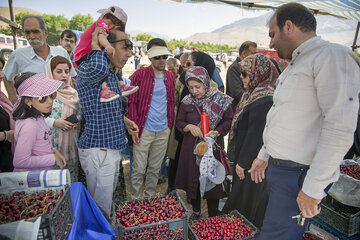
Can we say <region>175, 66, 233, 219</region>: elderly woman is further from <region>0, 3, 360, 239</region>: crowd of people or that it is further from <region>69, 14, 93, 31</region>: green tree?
<region>69, 14, 93, 31</region>: green tree

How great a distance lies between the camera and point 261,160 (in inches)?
74.2

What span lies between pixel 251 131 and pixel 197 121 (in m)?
0.75

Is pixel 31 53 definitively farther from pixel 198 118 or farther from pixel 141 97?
pixel 198 118

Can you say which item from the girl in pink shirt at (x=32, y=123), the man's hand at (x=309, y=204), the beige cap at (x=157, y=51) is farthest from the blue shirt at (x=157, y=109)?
the man's hand at (x=309, y=204)

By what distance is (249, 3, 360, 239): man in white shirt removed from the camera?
1.14 meters

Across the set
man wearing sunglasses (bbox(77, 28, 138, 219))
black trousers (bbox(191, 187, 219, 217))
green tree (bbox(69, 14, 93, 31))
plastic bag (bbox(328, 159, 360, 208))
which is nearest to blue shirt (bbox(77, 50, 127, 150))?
man wearing sunglasses (bbox(77, 28, 138, 219))

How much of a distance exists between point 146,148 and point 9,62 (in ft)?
7.56

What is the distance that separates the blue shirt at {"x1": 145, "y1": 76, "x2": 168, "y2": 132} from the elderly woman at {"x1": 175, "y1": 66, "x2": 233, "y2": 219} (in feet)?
1.14

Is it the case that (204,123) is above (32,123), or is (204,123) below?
below

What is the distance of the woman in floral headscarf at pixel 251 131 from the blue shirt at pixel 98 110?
4.14 feet

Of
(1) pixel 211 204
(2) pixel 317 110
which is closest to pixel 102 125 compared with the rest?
(1) pixel 211 204

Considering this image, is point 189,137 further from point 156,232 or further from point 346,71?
point 346,71

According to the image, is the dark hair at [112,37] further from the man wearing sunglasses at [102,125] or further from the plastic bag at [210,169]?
the plastic bag at [210,169]

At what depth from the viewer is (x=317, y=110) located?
4.36 feet
